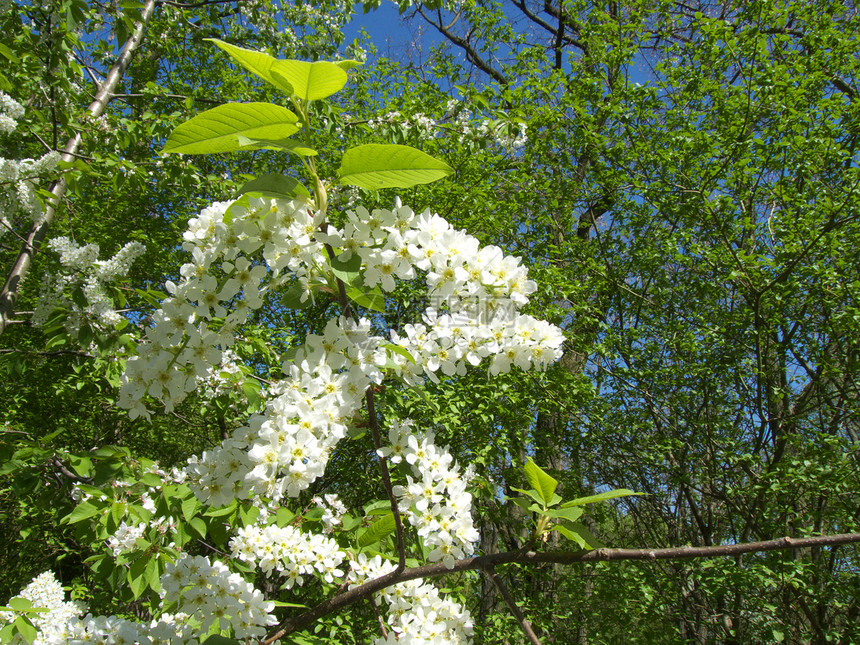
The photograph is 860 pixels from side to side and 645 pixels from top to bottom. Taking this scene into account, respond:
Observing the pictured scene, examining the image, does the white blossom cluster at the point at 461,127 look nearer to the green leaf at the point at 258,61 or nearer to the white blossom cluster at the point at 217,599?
the green leaf at the point at 258,61

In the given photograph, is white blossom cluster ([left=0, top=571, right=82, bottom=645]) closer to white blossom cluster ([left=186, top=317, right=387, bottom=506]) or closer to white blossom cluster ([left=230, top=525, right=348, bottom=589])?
white blossom cluster ([left=230, top=525, right=348, bottom=589])

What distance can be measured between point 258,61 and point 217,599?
4.74ft

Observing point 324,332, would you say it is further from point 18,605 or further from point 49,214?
point 49,214

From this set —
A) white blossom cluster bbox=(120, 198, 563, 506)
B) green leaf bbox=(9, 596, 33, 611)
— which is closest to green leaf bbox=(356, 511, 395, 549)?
white blossom cluster bbox=(120, 198, 563, 506)

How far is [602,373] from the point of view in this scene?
5070mm

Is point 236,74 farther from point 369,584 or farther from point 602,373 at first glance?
point 369,584

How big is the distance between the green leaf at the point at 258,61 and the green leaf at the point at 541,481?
895mm

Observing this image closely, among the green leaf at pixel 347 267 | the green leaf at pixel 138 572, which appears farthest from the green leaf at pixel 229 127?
the green leaf at pixel 138 572

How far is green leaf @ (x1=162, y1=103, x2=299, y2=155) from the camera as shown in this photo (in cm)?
91

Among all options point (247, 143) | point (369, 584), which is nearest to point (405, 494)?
point (369, 584)

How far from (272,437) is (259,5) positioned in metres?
4.88

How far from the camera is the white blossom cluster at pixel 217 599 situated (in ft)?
4.90

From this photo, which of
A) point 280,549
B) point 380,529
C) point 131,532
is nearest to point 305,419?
point 380,529

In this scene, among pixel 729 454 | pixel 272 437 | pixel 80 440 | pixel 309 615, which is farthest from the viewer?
pixel 80 440
